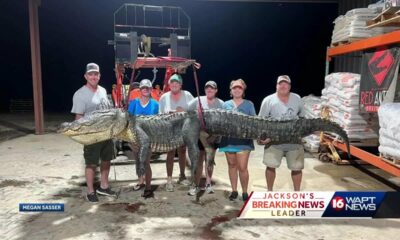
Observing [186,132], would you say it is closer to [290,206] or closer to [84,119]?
[84,119]

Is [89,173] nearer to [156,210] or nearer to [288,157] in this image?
[156,210]

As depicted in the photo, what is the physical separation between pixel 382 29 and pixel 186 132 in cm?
367

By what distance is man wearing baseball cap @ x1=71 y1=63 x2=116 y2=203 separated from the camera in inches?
154

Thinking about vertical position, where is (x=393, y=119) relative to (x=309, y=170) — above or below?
above

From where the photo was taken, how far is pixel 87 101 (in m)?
3.93

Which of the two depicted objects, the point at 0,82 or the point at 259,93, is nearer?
the point at 0,82

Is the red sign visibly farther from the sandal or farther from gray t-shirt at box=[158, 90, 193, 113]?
the sandal

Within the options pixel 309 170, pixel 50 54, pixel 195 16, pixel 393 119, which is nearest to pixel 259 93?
pixel 195 16

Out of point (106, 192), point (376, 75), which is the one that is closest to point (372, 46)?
point (376, 75)

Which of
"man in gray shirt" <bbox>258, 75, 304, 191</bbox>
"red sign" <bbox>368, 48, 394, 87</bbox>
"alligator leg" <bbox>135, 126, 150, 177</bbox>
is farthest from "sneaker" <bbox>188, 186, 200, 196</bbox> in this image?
"red sign" <bbox>368, 48, 394, 87</bbox>

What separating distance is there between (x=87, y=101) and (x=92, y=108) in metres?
0.10

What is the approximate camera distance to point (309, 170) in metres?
5.73

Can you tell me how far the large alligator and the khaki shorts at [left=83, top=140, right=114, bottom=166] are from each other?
0.40 m

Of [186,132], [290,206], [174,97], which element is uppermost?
[174,97]
